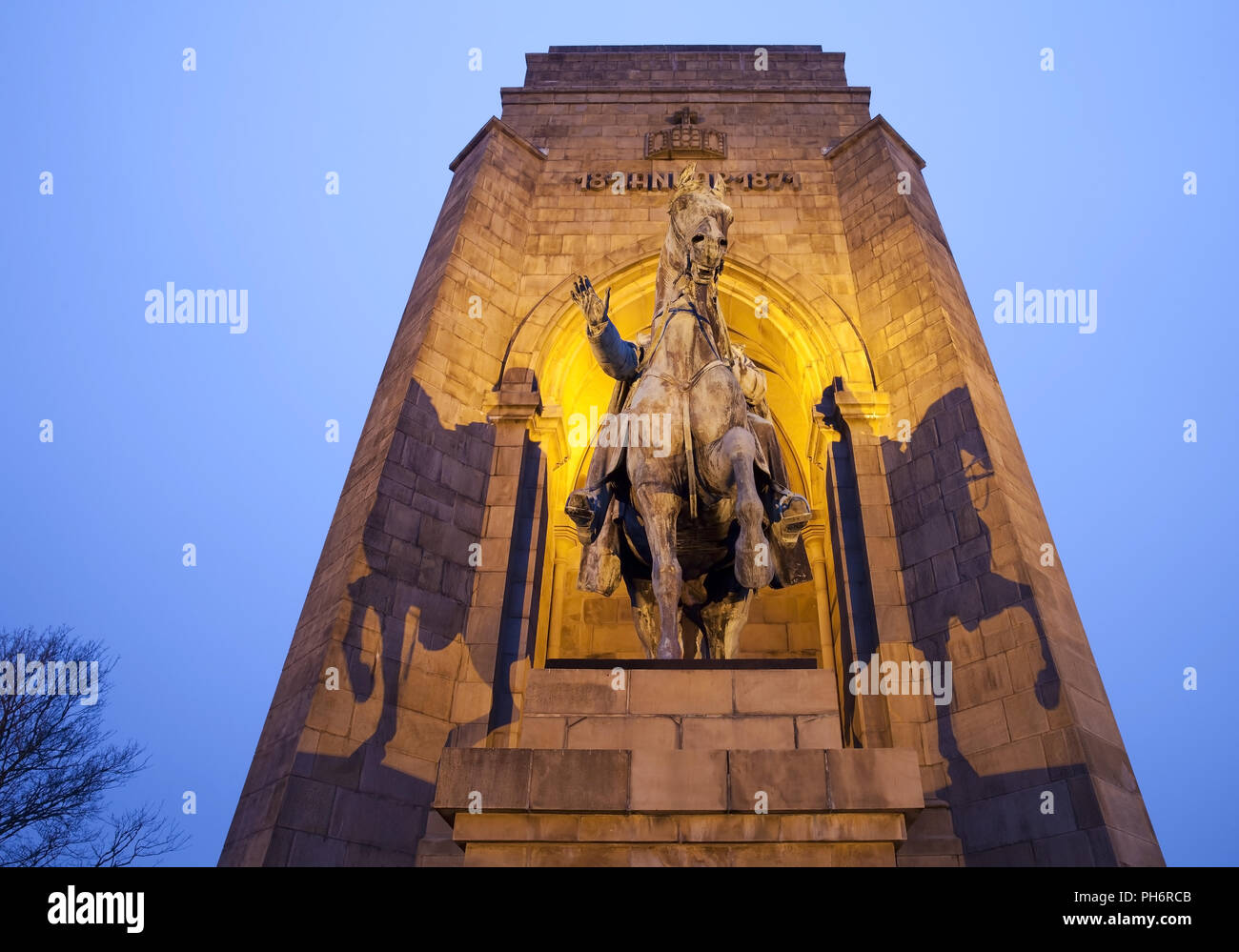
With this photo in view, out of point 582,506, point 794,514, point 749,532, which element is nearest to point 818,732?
point 749,532

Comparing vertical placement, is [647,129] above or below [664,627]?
above

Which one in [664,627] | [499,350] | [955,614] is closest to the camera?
[664,627]

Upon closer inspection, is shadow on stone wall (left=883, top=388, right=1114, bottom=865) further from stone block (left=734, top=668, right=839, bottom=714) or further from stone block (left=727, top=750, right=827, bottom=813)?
stone block (left=727, top=750, right=827, bottom=813)

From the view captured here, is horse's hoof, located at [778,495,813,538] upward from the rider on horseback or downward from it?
downward

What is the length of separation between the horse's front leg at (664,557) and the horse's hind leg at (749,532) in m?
0.49

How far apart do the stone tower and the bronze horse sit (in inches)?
31.7

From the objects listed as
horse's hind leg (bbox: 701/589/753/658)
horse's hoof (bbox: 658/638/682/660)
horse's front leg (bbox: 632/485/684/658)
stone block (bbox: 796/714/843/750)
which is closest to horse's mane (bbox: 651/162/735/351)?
horse's front leg (bbox: 632/485/684/658)

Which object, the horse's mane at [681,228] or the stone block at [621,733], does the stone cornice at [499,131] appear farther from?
the stone block at [621,733]

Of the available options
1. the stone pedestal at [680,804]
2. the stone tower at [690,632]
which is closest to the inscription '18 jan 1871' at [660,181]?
the stone tower at [690,632]

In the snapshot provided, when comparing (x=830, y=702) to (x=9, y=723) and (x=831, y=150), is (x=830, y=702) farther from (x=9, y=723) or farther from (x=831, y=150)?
(x=9, y=723)

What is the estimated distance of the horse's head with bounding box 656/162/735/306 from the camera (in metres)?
7.52
